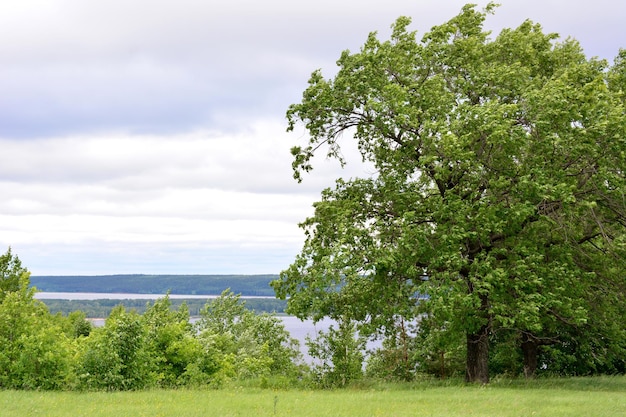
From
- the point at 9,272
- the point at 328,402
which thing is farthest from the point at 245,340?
the point at 328,402

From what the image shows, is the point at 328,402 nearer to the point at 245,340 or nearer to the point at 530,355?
the point at 530,355

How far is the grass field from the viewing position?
15750mm

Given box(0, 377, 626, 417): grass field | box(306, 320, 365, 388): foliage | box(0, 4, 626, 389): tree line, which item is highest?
box(0, 4, 626, 389): tree line

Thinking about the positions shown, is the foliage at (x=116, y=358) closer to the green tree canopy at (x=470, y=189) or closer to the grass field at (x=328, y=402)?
the grass field at (x=328, y=402)

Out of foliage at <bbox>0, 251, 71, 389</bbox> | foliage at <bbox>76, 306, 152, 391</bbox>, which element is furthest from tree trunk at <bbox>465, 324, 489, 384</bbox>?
foliage at <bbox>0, 251, 71, 389</bbox>

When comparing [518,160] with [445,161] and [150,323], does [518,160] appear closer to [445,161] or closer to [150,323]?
[445,161]

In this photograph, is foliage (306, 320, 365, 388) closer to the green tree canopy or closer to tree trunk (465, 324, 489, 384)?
the green tree canopy

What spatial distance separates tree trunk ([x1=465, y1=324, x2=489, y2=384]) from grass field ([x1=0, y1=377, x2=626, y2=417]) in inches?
80.8

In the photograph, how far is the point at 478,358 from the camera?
79.5ft

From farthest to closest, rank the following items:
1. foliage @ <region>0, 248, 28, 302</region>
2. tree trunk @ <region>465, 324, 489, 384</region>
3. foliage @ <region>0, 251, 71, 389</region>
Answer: foliage @ <region>0, 248, 28, 302</region> → tree trunk @ <region>465, 324, 489, 384</region> → foliage @ <region>0, 251, 71, 389</region>

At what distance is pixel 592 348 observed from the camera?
29266 mm

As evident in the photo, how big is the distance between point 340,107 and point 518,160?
683 centimetres

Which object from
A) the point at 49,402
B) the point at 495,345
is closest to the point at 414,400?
the point at 49,402

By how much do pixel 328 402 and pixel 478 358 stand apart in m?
8.63
